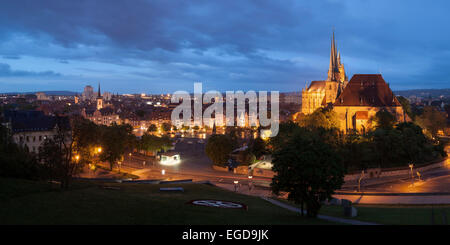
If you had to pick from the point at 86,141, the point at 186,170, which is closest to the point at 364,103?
the point at 186,170

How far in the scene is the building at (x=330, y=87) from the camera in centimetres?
11656

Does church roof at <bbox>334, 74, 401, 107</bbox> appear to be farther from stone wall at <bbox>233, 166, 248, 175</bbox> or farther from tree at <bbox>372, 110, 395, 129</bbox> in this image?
stone wall at <bbox>233, 166, 248, 175</bbox>

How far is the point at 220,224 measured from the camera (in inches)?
653

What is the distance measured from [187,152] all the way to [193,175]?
88.7 feet

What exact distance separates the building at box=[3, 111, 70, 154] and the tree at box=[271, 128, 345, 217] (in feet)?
172

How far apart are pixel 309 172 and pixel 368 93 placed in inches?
2954

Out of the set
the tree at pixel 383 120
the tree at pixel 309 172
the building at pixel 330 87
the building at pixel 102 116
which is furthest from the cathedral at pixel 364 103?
the building at pixel 102 116

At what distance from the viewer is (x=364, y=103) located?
3440 inches

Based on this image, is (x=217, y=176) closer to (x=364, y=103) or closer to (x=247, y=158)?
(x=247, y=158)

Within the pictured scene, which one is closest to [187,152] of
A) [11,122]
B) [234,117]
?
[11,122]

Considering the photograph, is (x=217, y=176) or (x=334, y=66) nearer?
(x=217, y=176)

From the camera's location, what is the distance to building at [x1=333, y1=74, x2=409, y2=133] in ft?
279

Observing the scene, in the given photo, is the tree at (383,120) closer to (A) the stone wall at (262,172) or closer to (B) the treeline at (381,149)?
(B) the treeline at (381,149)

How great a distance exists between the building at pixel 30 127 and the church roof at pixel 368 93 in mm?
65656
